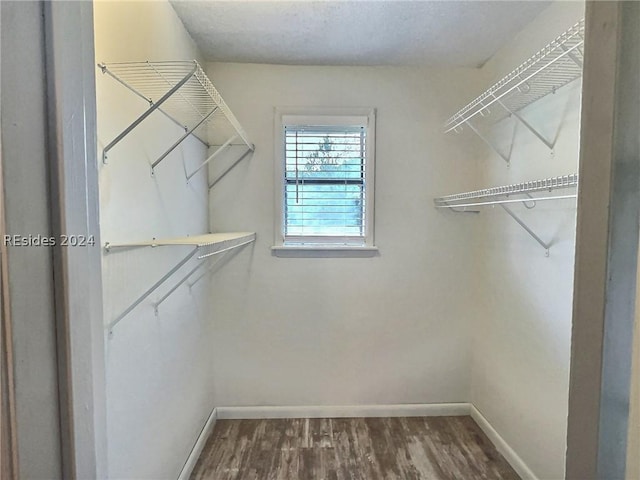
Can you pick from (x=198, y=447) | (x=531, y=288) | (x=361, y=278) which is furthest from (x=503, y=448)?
(x=198, y=447)

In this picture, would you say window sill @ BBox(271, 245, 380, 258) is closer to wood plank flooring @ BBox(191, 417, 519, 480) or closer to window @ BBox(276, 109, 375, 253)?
window @ BBox(276, 109, 375, 253)

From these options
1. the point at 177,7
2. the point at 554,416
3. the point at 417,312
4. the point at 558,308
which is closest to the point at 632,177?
the point at 558,308

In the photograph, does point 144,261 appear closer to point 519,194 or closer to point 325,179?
point 325,179

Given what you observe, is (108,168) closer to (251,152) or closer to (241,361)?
(251,152)

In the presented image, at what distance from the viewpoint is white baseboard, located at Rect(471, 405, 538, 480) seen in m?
1.91

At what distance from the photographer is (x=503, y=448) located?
83.4 inches

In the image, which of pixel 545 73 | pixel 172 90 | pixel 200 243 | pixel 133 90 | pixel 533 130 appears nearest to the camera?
pixel 172 90

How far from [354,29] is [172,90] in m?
1.20

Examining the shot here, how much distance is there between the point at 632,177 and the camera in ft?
1.54

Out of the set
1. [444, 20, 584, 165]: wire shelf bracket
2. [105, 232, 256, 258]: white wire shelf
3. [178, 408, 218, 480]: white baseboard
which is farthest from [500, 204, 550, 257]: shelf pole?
[178, 408, 218, 480]: white baseboard

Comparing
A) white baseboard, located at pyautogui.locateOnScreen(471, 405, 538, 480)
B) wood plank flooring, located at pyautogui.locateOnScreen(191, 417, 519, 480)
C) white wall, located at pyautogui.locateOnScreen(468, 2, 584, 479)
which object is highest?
white wall, located at pyautogui.locateOnScreen(468, 2, 584, 479)

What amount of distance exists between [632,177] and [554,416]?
1667 millimetres

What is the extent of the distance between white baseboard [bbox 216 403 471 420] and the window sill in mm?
1051

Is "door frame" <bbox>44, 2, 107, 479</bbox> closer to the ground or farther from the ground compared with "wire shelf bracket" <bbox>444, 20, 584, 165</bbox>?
closer to the ground
